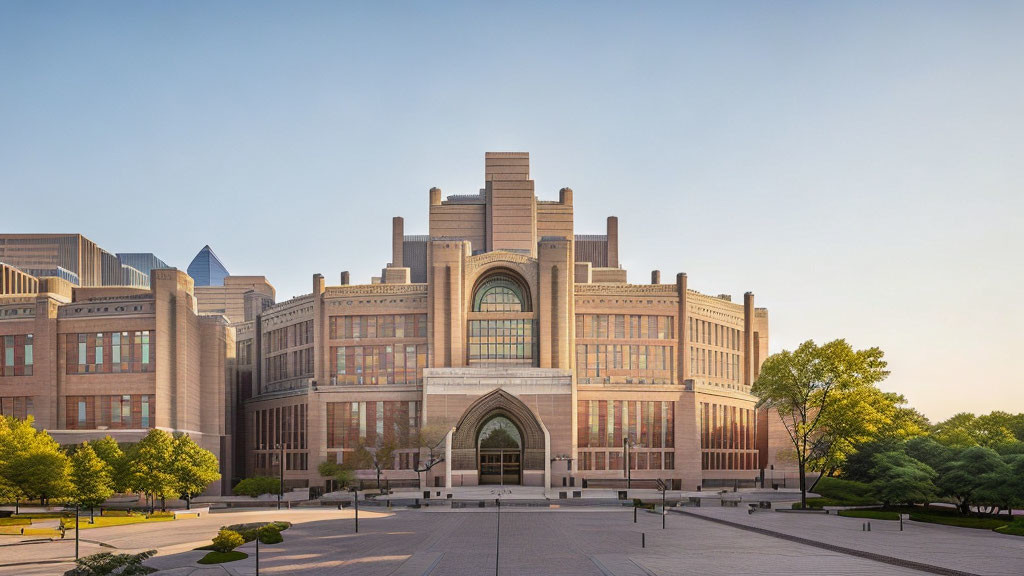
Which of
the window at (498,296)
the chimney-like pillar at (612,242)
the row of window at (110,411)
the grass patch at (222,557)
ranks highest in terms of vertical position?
the chimney-like pillar at (612,242)

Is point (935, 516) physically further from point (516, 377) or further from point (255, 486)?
point (255, 486)

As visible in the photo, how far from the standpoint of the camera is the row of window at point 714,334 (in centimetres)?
10488

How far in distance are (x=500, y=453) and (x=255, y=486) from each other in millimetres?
25024

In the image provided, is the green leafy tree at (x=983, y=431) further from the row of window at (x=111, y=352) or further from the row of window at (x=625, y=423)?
the row of window at (x=111, y=352)

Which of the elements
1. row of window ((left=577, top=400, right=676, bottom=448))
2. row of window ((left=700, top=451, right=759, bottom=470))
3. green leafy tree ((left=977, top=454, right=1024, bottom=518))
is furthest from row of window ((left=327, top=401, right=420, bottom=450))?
green leafy tree ((left=977, top=454, right=1024, bottom=518))

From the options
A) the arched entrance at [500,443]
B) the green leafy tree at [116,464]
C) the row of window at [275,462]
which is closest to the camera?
the green leafy tree at [116,464]

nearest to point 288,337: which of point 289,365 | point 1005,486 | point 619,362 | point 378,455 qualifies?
point 289,365

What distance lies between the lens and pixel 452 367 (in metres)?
96.6

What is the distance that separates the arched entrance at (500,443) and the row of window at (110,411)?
29526 millimetres

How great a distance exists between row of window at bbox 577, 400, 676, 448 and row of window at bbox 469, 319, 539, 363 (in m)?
8.82

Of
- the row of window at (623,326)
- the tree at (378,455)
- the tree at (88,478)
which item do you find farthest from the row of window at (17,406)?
→ the row of window at (623,326)

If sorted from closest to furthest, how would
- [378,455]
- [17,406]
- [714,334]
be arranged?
[17,406]
[378,455]
[714,334]

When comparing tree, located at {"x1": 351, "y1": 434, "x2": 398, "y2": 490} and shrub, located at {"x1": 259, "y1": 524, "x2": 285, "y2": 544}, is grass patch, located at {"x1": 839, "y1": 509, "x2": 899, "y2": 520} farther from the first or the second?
tree, located at {"x1": 351, "y1": 434, "x2": 398, "y2": 490}

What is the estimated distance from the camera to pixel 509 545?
4425cm
